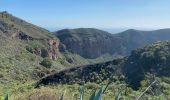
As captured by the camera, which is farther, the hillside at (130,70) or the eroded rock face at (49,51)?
the eroded rock face at (49,51)

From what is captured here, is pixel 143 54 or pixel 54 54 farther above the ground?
pixel 143 54

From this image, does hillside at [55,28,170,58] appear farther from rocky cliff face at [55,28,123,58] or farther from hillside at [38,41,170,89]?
hillside at [38,41,170,89]

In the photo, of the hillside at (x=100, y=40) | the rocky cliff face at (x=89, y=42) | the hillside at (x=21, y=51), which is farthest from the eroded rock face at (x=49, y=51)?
the rocky cliff face at (x=89, y=42)

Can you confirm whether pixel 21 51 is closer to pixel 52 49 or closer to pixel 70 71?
pixel 70 71

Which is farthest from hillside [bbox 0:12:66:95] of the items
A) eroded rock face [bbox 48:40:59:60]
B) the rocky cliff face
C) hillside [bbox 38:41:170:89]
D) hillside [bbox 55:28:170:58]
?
hillside [bbox 55:28:170:58]

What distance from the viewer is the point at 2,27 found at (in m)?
57.3

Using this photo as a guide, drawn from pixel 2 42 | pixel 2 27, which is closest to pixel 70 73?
pixel 2 42

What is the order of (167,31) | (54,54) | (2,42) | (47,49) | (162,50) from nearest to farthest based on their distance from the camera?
(162,50), (2,42), (47,49), (54,54), (167,31)

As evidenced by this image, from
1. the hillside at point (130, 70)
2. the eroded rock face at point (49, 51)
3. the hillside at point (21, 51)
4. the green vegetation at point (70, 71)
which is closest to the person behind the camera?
the green vegetation at point (70, 71)

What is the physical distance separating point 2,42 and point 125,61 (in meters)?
21.1

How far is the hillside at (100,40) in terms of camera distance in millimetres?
102438

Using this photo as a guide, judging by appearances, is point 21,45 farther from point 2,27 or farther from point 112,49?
point 112,49

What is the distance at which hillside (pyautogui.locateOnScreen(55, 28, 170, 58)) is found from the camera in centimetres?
10244

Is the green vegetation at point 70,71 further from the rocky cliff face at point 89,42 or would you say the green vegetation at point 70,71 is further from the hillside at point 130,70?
the rocky cliff face at point 89,42
